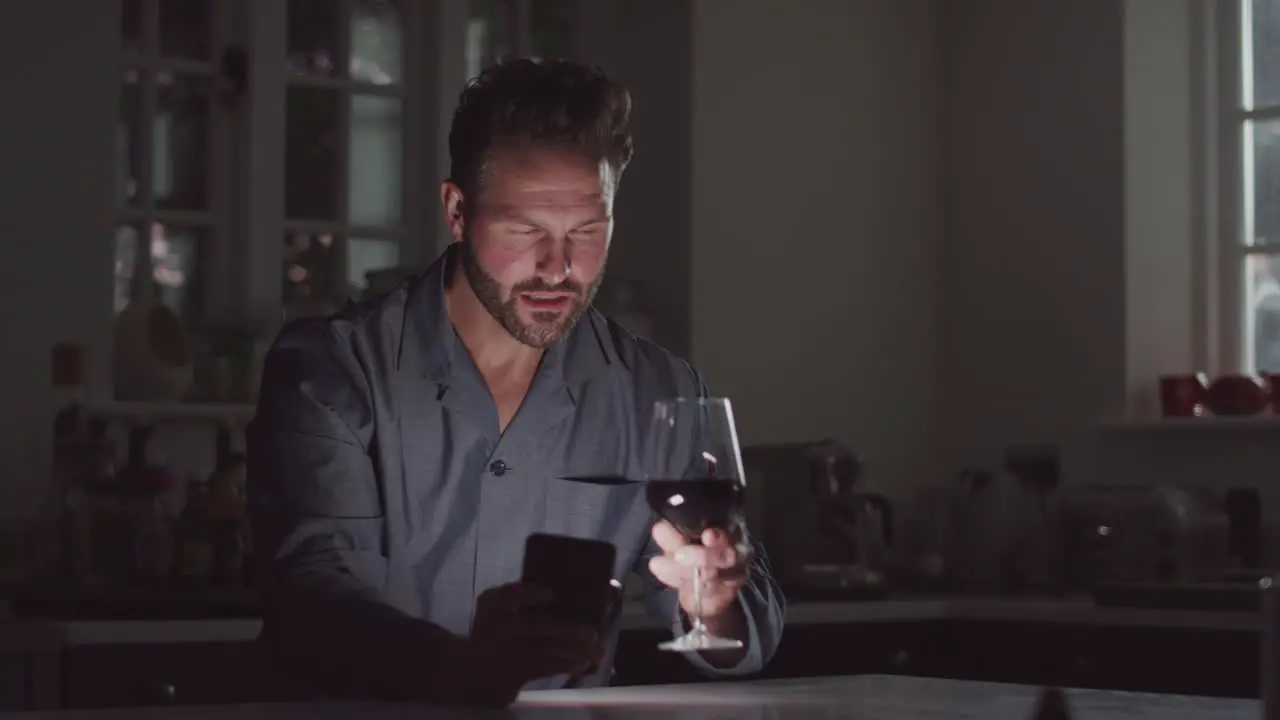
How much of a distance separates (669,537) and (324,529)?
1.47 ft

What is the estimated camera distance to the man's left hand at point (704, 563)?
5.87 feet

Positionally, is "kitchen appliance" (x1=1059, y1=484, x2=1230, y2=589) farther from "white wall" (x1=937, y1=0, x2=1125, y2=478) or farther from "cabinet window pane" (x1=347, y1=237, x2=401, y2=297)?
"cabinet window pane" (x1=347, y1=237, x2=401, y2=297)

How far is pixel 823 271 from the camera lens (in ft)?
16.7

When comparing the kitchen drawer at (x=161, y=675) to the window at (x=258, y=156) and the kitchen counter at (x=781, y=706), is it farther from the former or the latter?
the kitchen counter at (x=781, y=706)

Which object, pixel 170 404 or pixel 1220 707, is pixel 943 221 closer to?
pixel 170 404

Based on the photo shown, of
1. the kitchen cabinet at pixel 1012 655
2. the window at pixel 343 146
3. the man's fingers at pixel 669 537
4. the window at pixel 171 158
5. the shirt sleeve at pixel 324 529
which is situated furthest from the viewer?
the window at pixel 343 146

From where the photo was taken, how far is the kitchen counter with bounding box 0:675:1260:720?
1673 millimetres

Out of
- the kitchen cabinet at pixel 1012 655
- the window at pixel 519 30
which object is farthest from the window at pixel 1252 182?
the window at pixel 519 30

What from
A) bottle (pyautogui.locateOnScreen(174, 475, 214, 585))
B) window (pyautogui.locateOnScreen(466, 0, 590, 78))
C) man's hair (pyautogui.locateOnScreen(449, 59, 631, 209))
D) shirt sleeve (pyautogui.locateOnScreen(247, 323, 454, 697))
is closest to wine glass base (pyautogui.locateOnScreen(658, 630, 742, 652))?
shirt sleeve (pyautogui.locateOnScreen(247, 323, 454, 697))

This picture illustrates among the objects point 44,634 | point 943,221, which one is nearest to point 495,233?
point 44,634

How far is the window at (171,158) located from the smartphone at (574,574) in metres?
→ 2.90

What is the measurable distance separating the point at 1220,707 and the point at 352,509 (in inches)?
35.9

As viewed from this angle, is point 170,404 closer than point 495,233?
No

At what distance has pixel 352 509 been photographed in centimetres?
214
